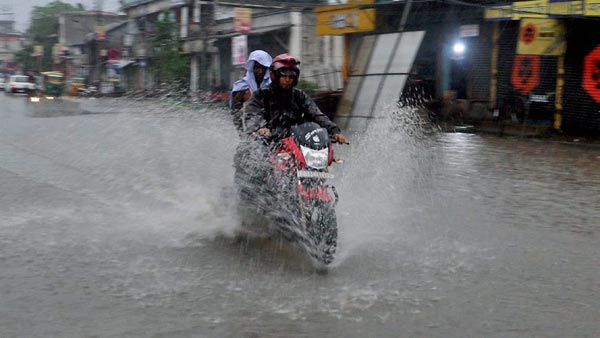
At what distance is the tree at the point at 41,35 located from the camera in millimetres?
74562

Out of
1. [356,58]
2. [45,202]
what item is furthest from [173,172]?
[356,58]

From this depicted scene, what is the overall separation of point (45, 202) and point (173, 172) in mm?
3013

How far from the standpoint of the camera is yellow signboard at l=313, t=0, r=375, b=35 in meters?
22.4

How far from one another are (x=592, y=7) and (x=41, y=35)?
69862 mm

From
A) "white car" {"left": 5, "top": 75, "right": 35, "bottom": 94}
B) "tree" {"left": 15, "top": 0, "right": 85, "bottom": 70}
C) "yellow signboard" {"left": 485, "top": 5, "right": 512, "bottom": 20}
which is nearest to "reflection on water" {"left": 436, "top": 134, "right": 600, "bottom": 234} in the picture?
"yellow signboard" {"left": 485, "top": 5, "right": 512, "bottom": 20}

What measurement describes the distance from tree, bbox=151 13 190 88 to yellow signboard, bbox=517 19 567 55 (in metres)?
21.8

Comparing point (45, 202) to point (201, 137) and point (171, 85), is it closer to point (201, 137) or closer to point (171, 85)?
point (201, 137)

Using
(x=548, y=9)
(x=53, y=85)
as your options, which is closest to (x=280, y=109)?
(x=548, y=9)

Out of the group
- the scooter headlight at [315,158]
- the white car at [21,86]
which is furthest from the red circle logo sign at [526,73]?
the white car at [21,86]

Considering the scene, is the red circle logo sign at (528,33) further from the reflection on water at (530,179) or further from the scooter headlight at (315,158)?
the scooter headlight at (315,158)

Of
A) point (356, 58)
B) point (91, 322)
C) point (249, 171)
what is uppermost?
point (356, 58)

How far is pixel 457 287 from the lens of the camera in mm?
5047

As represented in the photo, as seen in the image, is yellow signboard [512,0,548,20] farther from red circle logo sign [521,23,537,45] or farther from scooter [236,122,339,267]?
scooter [236,122,339,267]

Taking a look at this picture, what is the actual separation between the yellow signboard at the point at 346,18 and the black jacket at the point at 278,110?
15949 millimetres
